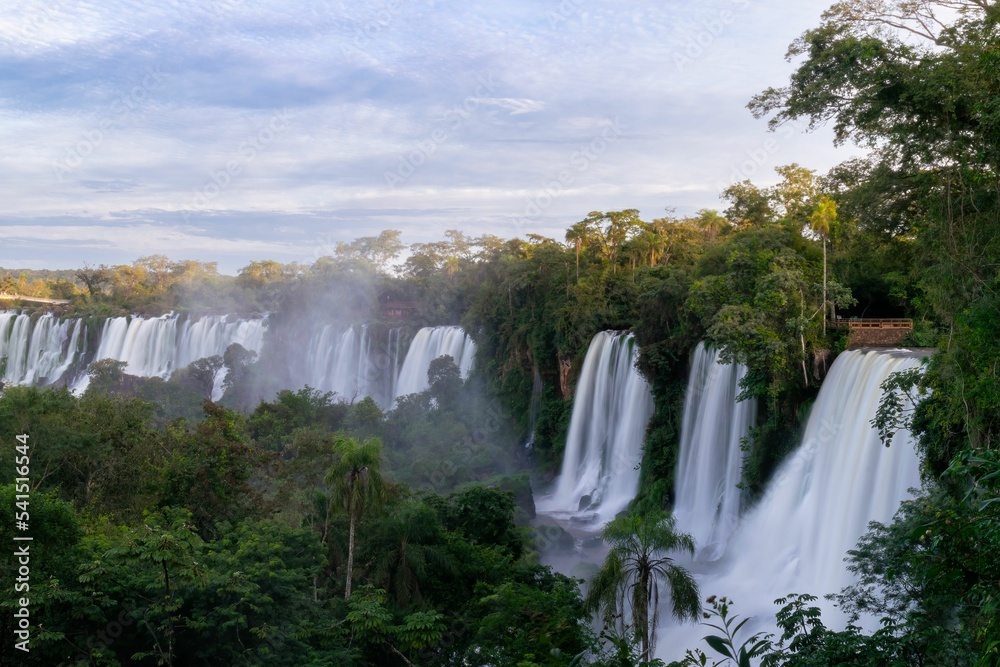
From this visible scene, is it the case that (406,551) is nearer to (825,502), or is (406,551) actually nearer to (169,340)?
(825,502)

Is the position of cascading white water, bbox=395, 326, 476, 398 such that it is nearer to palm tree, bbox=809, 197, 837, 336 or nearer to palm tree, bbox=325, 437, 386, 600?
palm tree, bbox=809, 197, 837, 336

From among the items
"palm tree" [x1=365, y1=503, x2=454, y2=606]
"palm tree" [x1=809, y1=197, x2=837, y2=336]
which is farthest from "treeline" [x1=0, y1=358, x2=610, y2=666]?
"palm tree" [x1=809, y1=197, x2=837, y2=336]

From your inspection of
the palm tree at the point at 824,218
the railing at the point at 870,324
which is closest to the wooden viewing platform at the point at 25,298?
the palm tree at the point at 824,218

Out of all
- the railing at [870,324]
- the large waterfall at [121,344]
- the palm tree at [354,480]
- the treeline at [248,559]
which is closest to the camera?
the treeline at [248,559]

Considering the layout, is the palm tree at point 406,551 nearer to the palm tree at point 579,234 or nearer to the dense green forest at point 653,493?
the dense green forest at point 653,493

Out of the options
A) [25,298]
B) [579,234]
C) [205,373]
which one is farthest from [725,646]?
[25,298]

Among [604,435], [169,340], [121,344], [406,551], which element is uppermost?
[169,340]

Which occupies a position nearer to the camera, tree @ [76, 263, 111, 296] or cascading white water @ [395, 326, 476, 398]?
cascading white water @ [395, 326, 476, 398]
